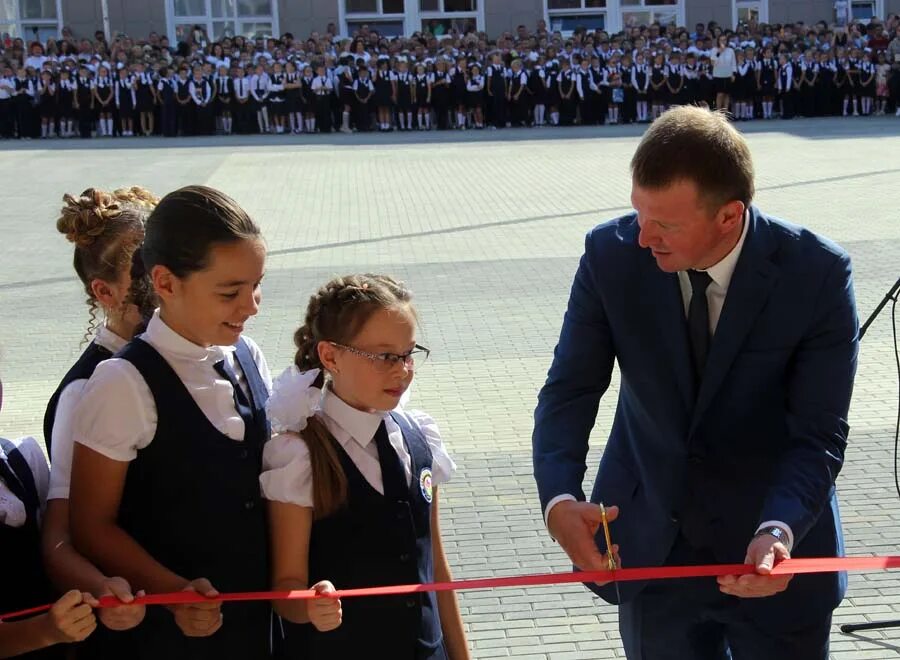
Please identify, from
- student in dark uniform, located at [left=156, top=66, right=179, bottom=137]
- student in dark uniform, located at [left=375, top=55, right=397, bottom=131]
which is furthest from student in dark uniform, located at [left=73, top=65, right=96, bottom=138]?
student in dark uniform, located at [left=375, top=55, right=397, bottom=131]

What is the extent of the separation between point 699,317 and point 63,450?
1486mm

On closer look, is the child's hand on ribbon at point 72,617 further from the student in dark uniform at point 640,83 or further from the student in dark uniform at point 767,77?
the student in dark uniform at point 767,77

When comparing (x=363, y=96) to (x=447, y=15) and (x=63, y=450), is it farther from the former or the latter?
(x=63, y=450)

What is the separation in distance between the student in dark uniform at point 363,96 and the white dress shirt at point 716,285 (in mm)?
28274

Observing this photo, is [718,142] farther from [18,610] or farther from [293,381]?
[18,610]

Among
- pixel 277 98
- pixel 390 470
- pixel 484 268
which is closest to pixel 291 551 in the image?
pixel 390 470

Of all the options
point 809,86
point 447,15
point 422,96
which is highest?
point 447,15

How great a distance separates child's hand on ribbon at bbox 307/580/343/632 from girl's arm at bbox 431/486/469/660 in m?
0.38

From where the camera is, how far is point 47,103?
29.6 m

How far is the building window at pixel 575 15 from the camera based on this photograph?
133 ft

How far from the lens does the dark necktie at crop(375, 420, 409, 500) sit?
2.70m

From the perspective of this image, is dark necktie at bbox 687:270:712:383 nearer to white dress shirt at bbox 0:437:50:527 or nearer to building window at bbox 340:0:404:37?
white dress shirt at bbox 0:437:50:527

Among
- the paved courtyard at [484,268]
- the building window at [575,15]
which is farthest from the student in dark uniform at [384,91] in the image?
the building window at [575,15]

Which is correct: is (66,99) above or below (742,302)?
above
